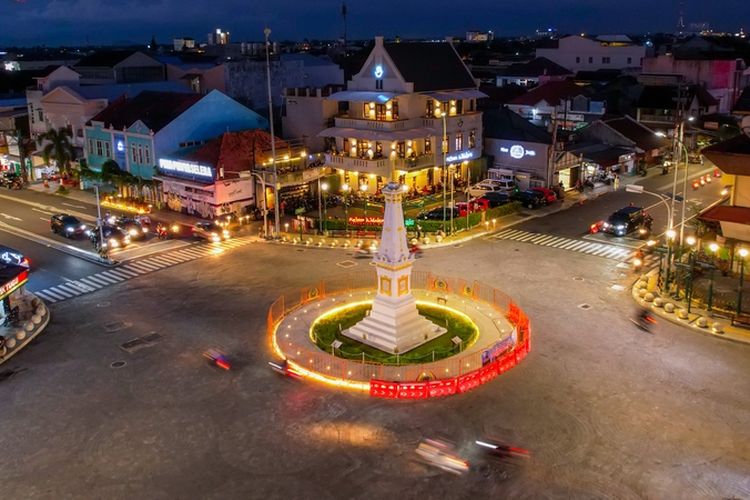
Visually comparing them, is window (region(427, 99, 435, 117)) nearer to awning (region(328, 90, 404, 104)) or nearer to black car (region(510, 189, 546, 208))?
awning (region(328, 90, 404, 104))

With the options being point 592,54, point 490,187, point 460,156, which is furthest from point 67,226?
point 592,54

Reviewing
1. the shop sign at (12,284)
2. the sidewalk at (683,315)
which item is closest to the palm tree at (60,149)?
the shop sign at (12,284)

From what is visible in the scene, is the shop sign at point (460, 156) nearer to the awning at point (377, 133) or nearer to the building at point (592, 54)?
the awning at point (377, 133)

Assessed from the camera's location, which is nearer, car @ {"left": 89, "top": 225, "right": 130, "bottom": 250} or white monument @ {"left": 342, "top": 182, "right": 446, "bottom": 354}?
white monument @ {"left": 342, "top": 182, "right": 446, "bottom": 354}

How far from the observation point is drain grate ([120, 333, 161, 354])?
31.5 metres

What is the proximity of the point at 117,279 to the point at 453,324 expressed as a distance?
2188 cm

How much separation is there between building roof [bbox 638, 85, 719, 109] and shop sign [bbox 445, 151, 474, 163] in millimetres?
32779

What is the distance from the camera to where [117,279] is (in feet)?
138

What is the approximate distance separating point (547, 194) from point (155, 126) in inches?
1450

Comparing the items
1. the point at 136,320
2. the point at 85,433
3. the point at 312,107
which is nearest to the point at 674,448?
the point at 85,433

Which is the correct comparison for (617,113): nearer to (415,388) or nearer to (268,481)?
(415,388)

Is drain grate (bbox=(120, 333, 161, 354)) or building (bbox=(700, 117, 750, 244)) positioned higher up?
building (bbox=(700, 117, 750, 244))

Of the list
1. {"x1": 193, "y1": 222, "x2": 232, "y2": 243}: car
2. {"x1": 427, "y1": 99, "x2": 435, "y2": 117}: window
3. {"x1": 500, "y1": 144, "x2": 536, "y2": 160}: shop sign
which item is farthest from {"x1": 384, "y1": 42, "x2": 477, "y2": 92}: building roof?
{"x1": 193, "y1": 222, "x2": 232, "y2": 243}: car

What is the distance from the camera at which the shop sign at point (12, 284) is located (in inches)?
1292
